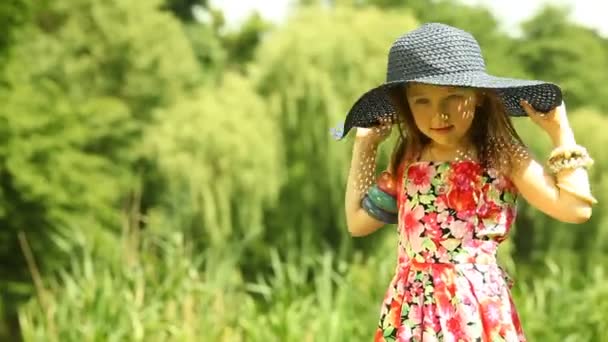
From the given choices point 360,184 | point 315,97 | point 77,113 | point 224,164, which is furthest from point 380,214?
point 77,113

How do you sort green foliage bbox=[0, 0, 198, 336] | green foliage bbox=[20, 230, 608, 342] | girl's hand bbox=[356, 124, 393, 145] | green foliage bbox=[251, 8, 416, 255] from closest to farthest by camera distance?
1. girl's hand bbox=[356, 124, 393, 145]
2. green foliage bbox=[20, 230, 608, 342]
3. green foliage bbox=[0, 0, 198, 336]
4. green foliage bbox=[251, 8, 416, 255]

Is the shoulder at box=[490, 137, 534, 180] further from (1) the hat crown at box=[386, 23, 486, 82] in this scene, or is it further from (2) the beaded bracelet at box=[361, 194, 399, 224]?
(2) the beaded bracelet at box=[361, 194, 399, 224]

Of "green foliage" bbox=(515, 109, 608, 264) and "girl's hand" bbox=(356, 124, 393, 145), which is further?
"green foliage" bbox=(515, 109, 608, 264)

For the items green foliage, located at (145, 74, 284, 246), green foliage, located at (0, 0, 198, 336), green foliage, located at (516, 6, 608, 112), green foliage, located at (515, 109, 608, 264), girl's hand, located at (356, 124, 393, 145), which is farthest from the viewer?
green foliage, located at (516, 6, 608, 112)

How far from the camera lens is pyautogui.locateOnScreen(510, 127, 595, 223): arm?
1458 millimetres

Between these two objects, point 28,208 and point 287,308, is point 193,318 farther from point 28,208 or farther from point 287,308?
point 28,208

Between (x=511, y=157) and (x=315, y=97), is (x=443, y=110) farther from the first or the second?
(x=315, y=97)

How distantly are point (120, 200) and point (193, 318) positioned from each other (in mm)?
9360

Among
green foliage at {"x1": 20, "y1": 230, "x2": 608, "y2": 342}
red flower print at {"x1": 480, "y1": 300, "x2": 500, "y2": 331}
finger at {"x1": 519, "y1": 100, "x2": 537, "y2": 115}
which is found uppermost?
finger at {"x1": 519, "y1": 100, "x2": 537, "y2": 115}

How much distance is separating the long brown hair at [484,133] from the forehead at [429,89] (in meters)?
0.04

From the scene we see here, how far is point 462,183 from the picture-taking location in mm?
1550

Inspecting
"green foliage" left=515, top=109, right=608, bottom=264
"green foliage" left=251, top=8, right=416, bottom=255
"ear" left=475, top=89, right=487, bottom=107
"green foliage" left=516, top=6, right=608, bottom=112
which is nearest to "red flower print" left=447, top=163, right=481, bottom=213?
"ear" left=475, top=89, right=487, bottom=107

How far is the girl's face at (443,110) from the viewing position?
5.00 feet

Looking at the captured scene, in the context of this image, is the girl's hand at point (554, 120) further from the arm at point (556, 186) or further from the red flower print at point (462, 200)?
the red flower print at point (462, 200)
